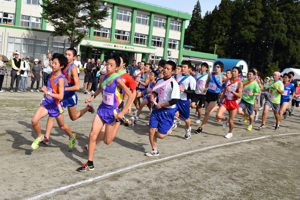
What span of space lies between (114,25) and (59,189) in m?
45.6

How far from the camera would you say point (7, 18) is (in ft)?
130

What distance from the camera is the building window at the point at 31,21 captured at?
134 ft

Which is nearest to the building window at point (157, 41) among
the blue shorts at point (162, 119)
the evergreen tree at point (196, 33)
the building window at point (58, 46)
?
the building window at point (58, 46)

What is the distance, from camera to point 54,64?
5.69 meters

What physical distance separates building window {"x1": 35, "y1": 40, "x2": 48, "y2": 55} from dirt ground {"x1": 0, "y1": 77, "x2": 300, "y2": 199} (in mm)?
29465

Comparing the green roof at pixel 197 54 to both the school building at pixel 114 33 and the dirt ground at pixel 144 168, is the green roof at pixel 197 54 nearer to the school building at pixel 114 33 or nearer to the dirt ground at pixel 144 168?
the school building at pixel 114 33

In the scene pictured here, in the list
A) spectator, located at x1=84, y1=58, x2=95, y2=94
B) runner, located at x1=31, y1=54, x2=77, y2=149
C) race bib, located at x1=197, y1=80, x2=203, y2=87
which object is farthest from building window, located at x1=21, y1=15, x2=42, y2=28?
runner, located at x1=31, y1=54, x2=77, y2=149

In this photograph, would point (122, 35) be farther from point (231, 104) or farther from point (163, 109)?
point (163, 109)

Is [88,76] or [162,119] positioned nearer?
[162,119]

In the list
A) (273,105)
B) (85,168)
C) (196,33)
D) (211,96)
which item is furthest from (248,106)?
(196,33)

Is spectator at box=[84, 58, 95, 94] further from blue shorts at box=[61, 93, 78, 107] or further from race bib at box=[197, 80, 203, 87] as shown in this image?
blue shorts at box=[61, 93, 78, 107]

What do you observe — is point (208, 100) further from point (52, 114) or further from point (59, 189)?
point (59, 189)

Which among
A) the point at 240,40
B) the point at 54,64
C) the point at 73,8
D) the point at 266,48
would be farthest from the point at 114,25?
the point at 54,64

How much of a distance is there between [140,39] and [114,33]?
543 centimetres
